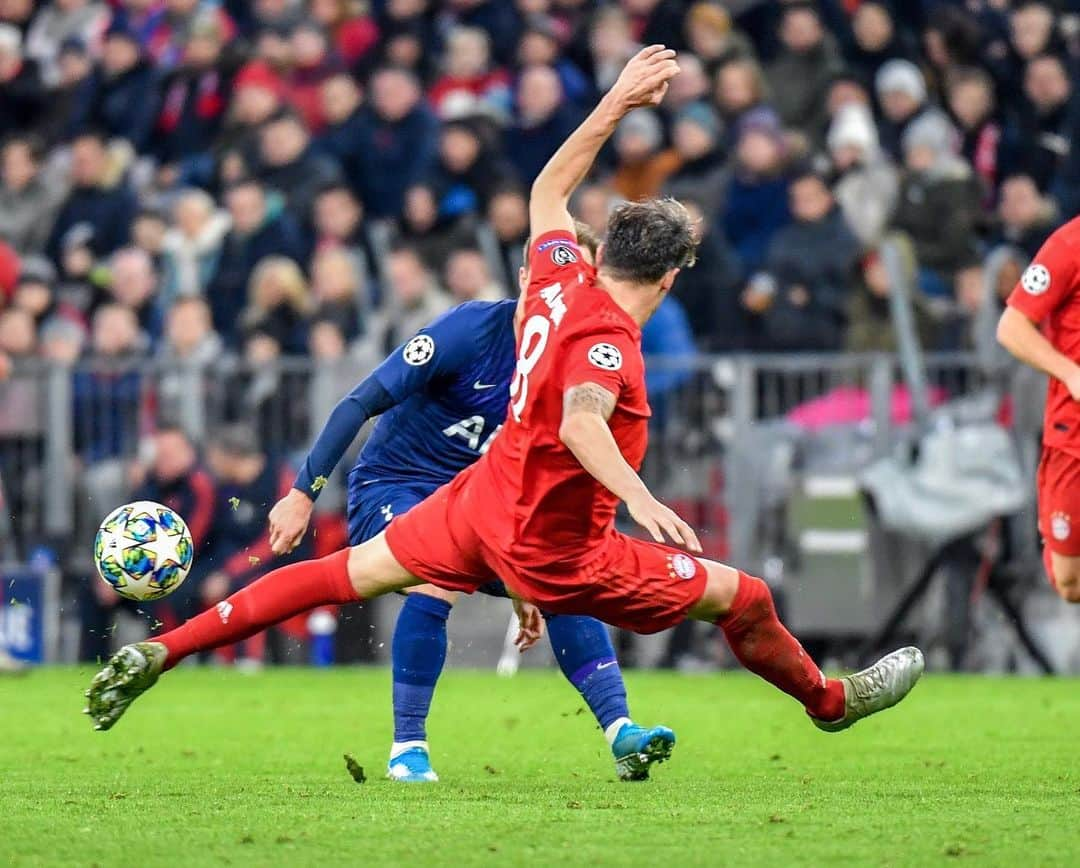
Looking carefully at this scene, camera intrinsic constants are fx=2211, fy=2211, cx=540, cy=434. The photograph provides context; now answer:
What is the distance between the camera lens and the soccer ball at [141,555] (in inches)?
316

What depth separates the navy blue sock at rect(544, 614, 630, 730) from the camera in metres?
8.02

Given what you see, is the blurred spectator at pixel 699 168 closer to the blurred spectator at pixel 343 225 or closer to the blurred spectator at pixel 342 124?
the blurred spectator at pixel 343 225

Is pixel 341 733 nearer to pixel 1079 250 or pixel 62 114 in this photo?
pixel 1079 250

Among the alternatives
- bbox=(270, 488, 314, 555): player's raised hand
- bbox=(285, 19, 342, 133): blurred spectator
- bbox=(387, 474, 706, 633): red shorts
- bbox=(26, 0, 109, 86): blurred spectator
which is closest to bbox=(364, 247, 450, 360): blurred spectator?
bbox=(285, 19, 342, 133): blurred spectator

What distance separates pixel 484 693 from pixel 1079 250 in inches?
209

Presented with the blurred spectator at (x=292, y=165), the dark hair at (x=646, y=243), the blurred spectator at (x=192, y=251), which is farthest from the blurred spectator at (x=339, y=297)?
the dark hair at (x=646, y=243)

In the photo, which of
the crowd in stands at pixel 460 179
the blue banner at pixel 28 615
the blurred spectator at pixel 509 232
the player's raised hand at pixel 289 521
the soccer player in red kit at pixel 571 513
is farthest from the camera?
the blurred spectator at pixel 509 232

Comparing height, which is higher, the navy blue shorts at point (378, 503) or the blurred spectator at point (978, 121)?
the blurred spectator at point (978, 121)

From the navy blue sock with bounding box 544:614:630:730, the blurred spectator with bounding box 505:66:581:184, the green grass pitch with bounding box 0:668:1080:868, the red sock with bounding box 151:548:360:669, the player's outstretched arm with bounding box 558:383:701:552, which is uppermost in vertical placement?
the blurred spectator with bounding box 505:66:581:184

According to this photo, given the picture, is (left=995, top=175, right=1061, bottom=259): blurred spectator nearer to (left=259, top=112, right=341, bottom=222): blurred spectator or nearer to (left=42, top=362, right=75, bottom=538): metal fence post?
(left=259, top=112, right=341, bottom=222): blurred spectator

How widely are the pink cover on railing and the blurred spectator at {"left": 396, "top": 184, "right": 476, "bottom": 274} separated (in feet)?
9.73

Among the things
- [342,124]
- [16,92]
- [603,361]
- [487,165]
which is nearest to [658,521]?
[603,361]

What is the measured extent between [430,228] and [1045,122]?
4494 mm

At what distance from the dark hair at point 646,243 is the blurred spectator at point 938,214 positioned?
8389 millimetres
